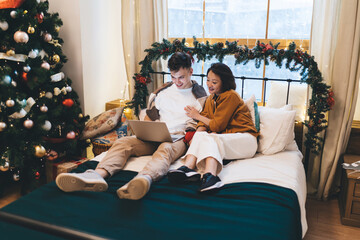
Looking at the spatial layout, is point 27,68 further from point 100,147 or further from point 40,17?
point 100,147

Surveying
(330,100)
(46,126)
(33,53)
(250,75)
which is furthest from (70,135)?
(330,100)

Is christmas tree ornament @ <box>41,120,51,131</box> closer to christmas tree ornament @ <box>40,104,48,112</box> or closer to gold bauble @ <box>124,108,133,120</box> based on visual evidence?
christmas tree ornament @ <box>40,104,48,112</box>

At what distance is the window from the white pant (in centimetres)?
113

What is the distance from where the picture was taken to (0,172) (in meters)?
2.66

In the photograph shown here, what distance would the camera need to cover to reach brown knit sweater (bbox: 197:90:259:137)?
2.29m

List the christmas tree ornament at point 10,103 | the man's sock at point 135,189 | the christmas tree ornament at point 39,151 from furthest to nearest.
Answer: the christmas tree ornament at point 39,151 → the christmas tree ornament at point 10,103 → the man's sock at point 135,189

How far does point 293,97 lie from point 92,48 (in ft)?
6.91

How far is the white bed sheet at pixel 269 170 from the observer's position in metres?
1.87

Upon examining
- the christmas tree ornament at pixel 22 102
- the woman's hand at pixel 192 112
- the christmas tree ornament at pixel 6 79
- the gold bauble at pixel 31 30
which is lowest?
the woman's hand at pixel 192 112

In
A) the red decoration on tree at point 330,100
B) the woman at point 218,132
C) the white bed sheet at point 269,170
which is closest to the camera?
the white bed sheet at point 269,170

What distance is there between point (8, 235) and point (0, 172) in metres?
1.56

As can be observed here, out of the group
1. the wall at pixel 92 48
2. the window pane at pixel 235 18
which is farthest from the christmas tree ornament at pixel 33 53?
the window pane at pixel 235 18

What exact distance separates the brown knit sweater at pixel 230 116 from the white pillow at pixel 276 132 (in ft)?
0.30

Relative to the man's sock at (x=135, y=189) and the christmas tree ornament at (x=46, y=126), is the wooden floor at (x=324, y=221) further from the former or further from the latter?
the man's sock at (x=135, y=189)
